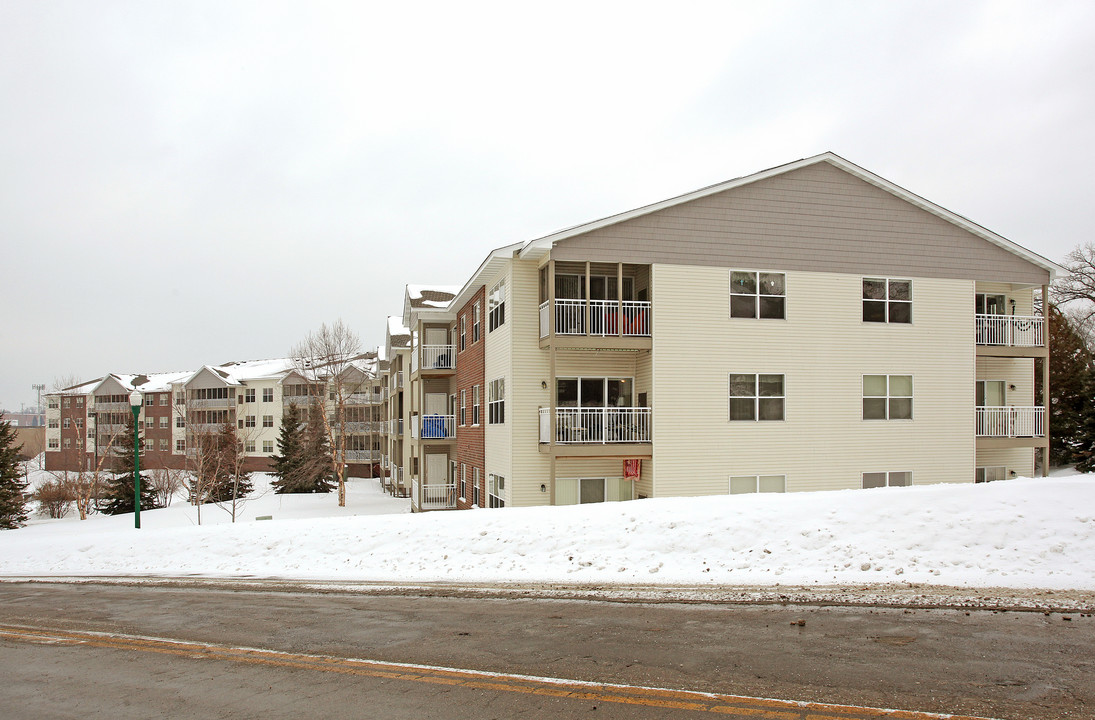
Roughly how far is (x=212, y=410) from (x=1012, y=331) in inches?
3046

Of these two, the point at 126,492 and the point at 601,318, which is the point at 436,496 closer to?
the point at 601,318

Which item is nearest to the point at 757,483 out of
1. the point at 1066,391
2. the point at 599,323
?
the point at 599,323

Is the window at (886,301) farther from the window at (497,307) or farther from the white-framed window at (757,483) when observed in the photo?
the window at (497,307)

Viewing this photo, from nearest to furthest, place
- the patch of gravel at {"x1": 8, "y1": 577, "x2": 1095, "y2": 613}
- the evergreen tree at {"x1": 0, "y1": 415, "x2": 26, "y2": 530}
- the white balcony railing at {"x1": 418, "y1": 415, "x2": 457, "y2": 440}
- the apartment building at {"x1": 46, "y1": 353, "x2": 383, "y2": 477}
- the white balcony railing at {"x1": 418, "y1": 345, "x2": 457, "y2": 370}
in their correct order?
the patch of gravel at {"x1": 8, "y1": 577, "x2": 1095, "y2": 613} < the white balcony railing at {"x1": 418, "y1": 415, "x2": 457, "y2": 440} < the white balcony railing at {"x1": 418, "y1": 345, "x2": 457, "y2": 370} < the evergreen tree at {"x1": 0, "y1": 415, "x2": 26, "y2": 530} < the apartment building at {"x1": 46, "y1": 353, "x2": 383, "y2": 477}

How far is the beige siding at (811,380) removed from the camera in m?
20.8

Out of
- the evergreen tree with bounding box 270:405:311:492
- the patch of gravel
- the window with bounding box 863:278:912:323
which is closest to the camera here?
the patch of gravel

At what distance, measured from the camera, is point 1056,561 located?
9867 mm

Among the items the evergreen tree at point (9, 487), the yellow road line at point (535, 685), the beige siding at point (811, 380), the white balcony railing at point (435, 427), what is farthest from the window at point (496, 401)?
the evergreen tree at point (9, 487)

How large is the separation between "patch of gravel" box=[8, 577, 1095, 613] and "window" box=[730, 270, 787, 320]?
1263 cm

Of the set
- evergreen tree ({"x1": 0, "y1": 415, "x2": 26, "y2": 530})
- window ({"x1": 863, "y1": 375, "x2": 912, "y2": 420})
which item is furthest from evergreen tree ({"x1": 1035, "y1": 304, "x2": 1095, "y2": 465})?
evergreen tree ({"x1": 0, "y1": 415, "x2": 26, "y2": 530})

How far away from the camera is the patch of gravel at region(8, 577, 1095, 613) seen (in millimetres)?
8602

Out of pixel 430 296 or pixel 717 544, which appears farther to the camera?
pixel 430 296

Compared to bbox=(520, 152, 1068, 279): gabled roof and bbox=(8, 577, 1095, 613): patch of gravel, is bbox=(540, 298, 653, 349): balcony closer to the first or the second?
bbox=(520, 152, 1068, 279): gabled roof

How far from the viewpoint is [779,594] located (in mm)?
9430
